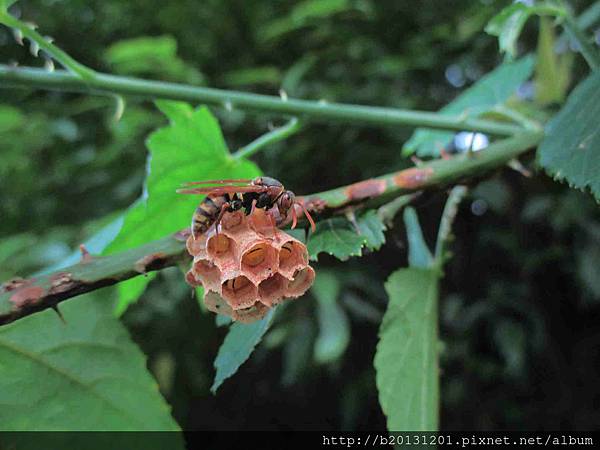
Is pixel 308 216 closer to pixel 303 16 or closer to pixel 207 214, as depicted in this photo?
pixel 207 214

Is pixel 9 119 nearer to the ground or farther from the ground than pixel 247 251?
nearer to the ground

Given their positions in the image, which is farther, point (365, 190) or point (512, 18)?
point (512, 18)

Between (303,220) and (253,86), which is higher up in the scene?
(303,220)

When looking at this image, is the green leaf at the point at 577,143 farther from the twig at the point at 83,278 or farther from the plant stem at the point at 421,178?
the twig at the point at 83,278

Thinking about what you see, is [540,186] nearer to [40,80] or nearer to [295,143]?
[295,143]

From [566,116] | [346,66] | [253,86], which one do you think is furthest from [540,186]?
[566,116]

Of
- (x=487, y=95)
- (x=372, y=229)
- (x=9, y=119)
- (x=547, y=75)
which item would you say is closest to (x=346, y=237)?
(x=372, y=229)

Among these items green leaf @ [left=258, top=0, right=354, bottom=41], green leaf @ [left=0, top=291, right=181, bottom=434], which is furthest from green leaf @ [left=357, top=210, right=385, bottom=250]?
green leaf @ [left=258, top=0, right=354, bottom=41]
